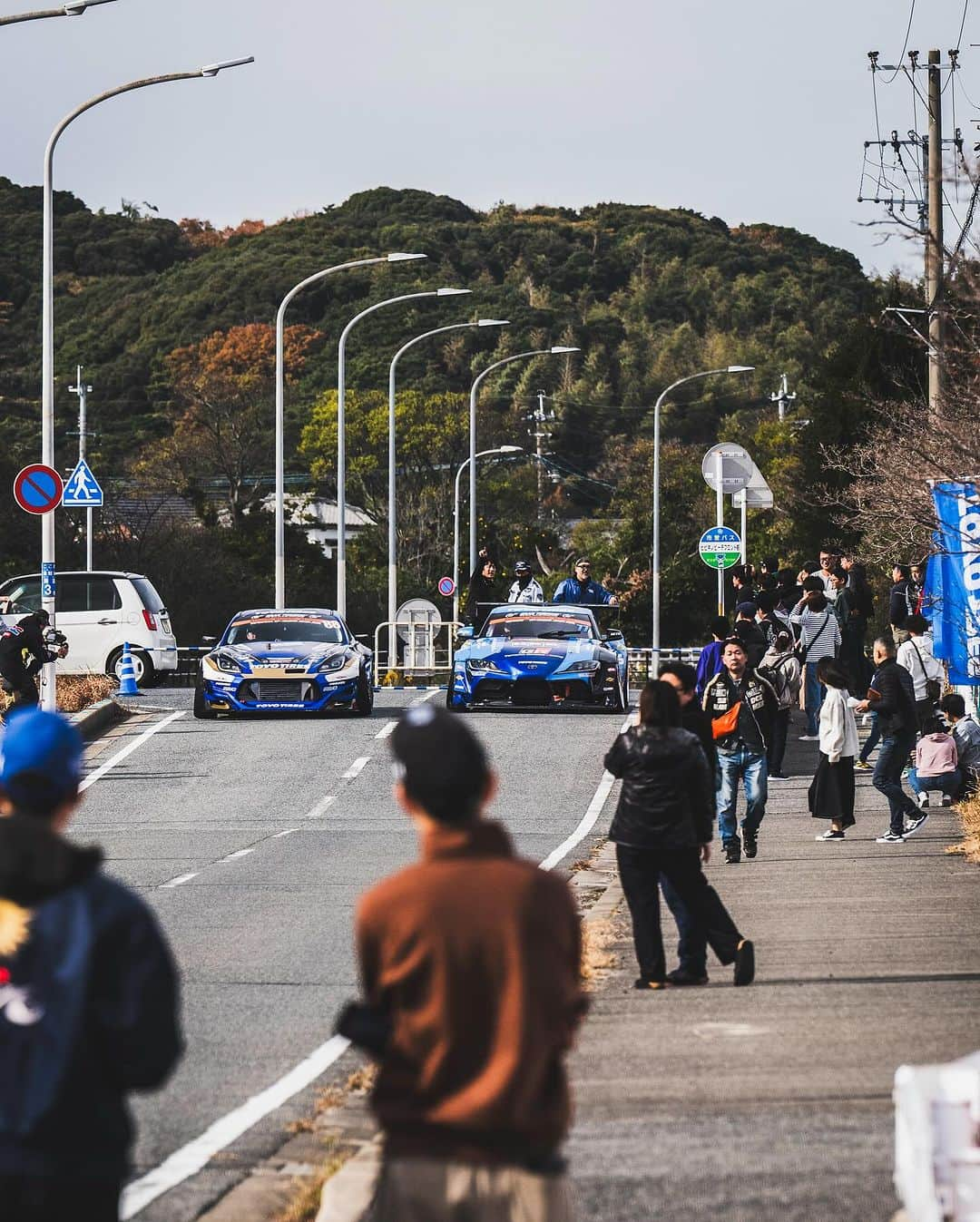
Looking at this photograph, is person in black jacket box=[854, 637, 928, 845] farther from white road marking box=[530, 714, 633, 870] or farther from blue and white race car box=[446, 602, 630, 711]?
blue and white race car box=[446, 602, 630, 711]

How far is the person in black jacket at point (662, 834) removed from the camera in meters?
10.8

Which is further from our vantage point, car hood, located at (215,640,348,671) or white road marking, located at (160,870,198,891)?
car hood, located at (215,640,348,671)

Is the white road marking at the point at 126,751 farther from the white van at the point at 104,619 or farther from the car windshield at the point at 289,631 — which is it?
the white van at the point at 104,619

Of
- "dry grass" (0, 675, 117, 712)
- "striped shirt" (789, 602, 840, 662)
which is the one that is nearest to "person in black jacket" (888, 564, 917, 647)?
"striped shirt" (789, 602, 840, 662)

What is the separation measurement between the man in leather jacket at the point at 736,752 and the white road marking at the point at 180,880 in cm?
383

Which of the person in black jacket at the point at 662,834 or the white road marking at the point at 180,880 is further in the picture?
the white road marking at the point at 180,880

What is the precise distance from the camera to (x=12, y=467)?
57.8 meters

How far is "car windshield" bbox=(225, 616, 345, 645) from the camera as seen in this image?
28766 millimetres

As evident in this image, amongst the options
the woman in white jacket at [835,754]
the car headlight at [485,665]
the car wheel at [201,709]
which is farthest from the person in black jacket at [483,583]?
the woman in white jacket at [835,754]

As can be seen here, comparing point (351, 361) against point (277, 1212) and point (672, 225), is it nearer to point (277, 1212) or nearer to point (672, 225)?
point (672, 225)

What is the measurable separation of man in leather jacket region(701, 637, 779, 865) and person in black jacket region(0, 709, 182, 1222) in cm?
1210

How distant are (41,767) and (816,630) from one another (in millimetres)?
19859

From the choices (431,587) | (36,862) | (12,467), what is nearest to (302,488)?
(431,587)

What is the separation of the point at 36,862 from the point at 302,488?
88.6 metres
